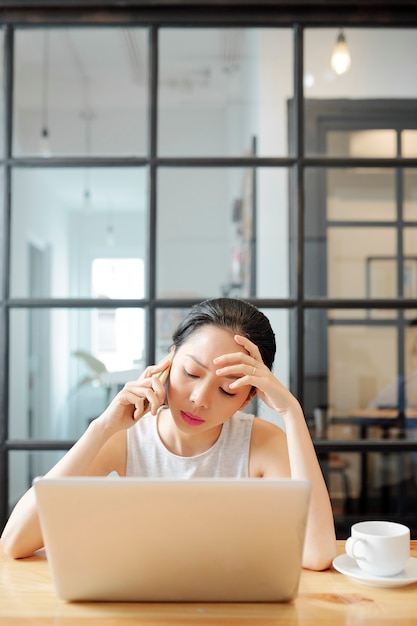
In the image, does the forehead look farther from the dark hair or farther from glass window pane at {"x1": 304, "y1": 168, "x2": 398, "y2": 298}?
glass window pane at {"x1": 304, "y1": 168, "x2": 398, "y2": 298}

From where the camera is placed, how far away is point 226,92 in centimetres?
315

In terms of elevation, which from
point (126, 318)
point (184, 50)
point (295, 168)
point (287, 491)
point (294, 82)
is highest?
point (184, 50)

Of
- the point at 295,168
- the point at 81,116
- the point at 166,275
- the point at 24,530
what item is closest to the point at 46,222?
the point at 81,116

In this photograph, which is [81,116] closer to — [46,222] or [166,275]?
[46,222]

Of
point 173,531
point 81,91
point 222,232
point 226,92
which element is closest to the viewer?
point 173,531

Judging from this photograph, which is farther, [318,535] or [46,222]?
[46,222]

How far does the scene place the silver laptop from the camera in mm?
869

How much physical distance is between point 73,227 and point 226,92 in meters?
1.21

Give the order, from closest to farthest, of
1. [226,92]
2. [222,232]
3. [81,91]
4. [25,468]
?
[25,468]
[222,232]
[226,92]
[81,91]

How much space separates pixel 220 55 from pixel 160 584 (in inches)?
87.2

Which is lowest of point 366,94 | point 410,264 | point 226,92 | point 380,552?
point 380,552

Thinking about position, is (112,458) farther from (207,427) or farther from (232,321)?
(232,321)

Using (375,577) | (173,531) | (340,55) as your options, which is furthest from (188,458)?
(340,55)

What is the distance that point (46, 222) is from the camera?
3.53m
